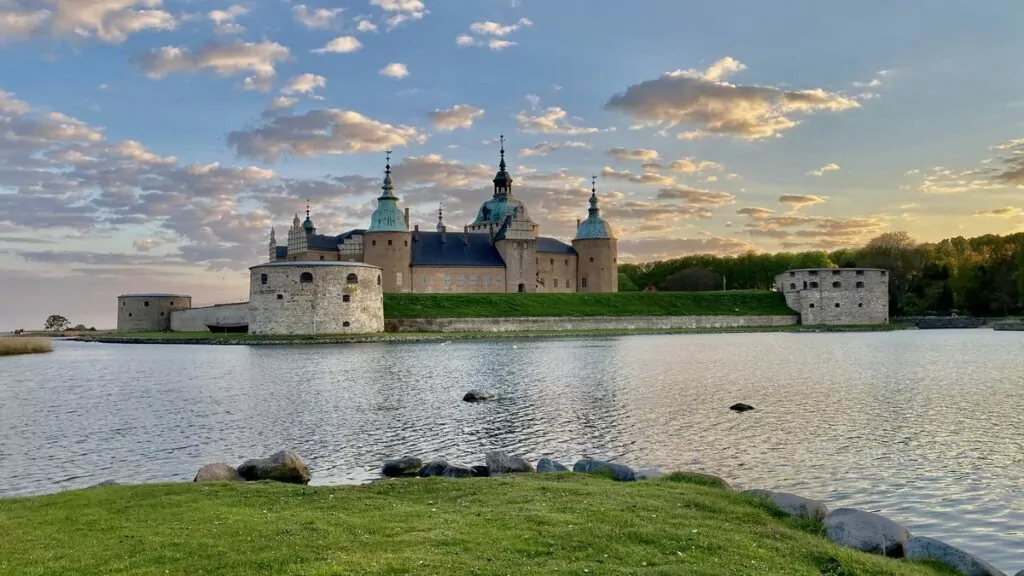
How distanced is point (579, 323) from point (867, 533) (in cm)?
5513

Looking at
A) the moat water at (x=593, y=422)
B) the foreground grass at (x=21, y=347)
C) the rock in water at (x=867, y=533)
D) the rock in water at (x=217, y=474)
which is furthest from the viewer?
the foreground grass at (x=21, y=347)

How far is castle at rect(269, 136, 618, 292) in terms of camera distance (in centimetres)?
6962

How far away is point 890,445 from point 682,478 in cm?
594

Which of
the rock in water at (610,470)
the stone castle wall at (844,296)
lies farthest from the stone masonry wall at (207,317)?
the rock in water at (610,470)

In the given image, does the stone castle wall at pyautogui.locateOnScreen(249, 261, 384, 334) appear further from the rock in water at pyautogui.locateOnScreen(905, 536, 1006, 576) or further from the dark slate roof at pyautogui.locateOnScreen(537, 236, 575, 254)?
the rock in water at pyautogui.locateOnScreen(905, 536, 1006, 576)

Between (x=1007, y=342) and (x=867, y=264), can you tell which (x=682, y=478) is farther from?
(x=867, y=264)

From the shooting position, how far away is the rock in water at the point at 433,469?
11469 mm

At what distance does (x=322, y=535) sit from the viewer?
286 inches

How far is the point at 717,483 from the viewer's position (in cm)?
1020

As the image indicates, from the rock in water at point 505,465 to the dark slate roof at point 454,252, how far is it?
61.0 metres

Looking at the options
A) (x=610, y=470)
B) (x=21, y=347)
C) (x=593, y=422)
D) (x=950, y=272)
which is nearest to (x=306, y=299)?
(x=21, y=347)

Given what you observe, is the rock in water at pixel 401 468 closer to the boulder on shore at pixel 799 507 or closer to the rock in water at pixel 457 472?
the rock in water at pixel 457 472

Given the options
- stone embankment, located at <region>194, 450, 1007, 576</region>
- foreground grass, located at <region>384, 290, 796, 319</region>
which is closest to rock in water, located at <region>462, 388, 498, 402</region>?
stone embankment, located at <region>194, 450, 1007, 576</region>

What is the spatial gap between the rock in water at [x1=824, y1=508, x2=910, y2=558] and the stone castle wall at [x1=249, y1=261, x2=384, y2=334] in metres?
49.2
